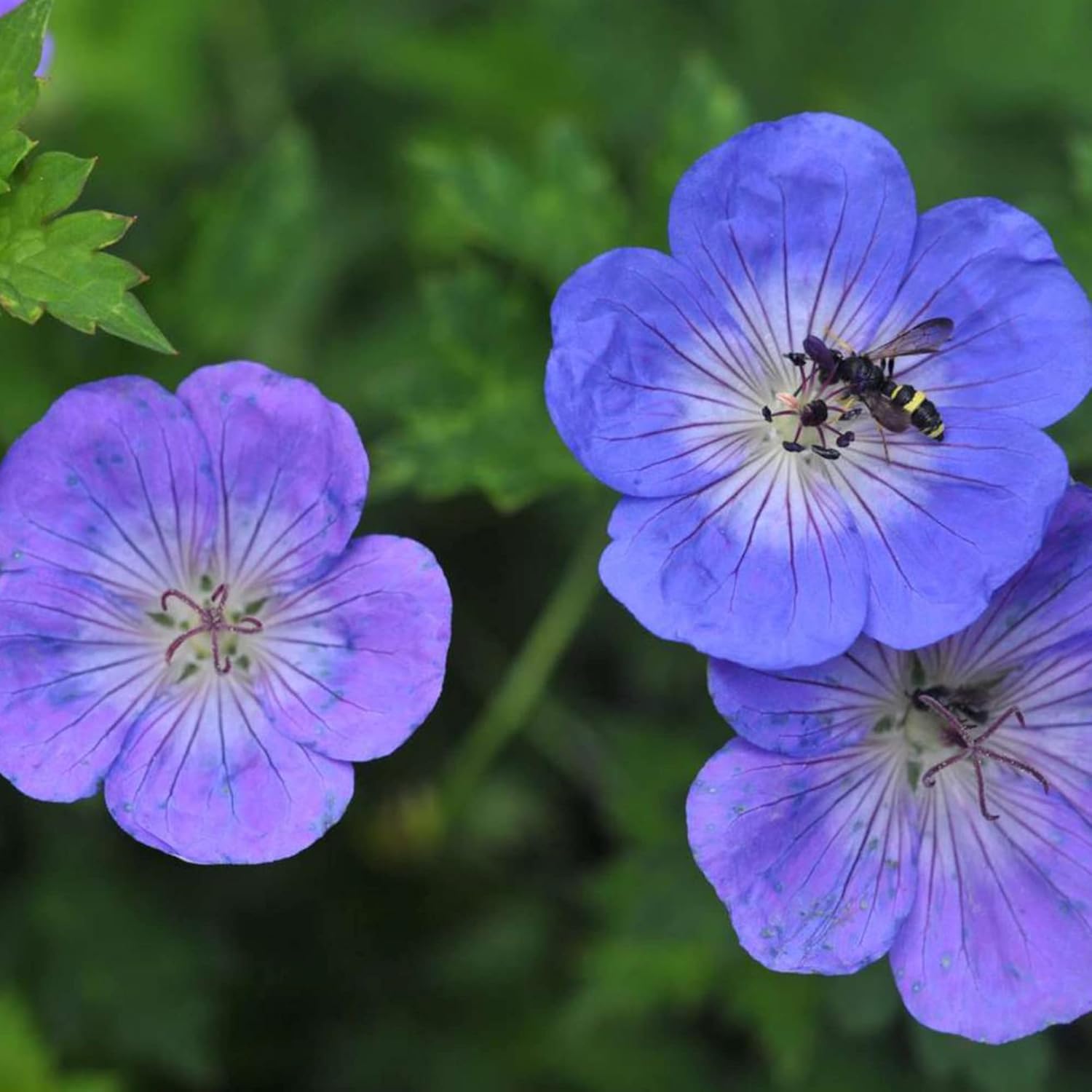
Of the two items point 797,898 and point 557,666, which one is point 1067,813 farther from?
point 557,666

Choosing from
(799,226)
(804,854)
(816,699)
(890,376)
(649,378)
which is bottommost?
(804,854)

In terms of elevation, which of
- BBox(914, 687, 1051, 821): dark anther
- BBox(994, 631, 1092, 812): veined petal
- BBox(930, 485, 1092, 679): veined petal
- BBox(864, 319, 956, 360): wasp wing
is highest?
BBox(864, 319, 956, 360): wasp wing

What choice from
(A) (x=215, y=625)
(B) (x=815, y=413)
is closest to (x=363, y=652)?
(A) (x=215, y=625)

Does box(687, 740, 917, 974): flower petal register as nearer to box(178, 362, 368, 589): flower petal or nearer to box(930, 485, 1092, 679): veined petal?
box(930, 485, 1092, 679): veined petal

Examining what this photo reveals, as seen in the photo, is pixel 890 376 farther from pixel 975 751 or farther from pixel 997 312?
pixel 975 751

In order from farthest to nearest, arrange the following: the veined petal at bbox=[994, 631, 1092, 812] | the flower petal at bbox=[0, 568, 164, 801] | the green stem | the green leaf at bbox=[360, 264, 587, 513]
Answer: the green stem
the green leaf at bbox=[360, 264, 587, 513]
the veined petal at bbox=[994, 631, 1092, 812]
the flower petal at bbox=[0, 568, 164, 801]

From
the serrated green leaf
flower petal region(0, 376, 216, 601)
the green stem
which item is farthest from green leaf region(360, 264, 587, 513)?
the serrated green leaf
